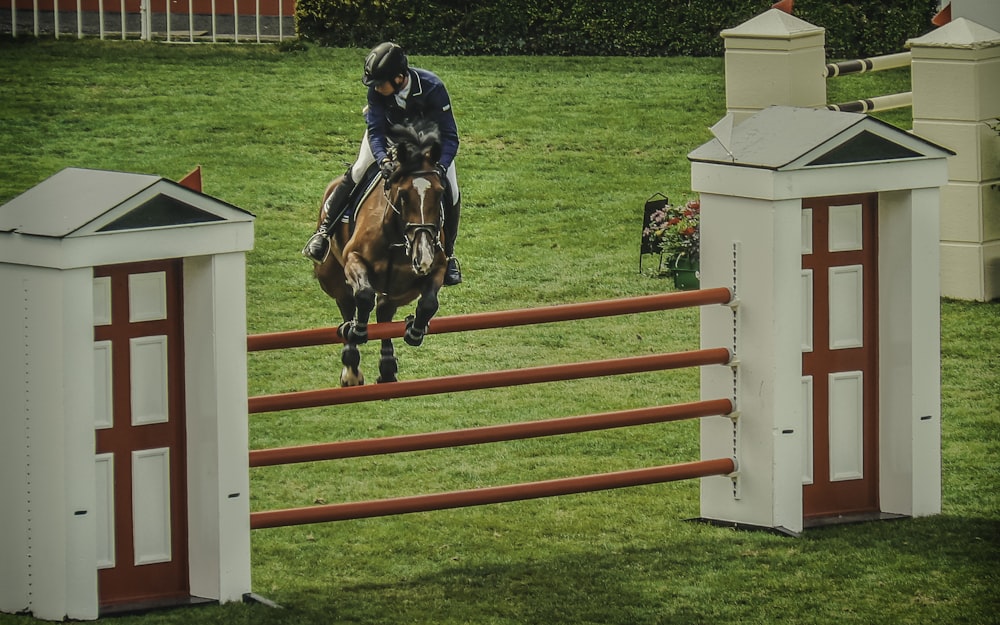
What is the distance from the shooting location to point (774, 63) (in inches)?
494

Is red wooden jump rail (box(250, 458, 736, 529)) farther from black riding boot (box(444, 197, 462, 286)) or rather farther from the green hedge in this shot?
the green hedge

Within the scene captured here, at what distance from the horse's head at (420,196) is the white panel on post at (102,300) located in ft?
5.80

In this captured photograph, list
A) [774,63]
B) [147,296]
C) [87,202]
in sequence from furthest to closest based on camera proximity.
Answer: [774,63] → [147,296] → [87,202]

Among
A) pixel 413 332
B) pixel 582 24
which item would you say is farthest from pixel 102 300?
pixel 582 24

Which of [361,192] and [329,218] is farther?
[329,218]

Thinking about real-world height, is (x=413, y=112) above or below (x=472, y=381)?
above

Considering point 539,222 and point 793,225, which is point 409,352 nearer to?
point 539,222

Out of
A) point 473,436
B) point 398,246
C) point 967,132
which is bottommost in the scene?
point 473,436

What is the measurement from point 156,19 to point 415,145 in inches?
289

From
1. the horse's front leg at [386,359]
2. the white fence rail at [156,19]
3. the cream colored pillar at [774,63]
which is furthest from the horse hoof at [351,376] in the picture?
the white fence rail at [156,19]

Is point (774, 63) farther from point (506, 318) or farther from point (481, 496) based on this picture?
point (481, 496)

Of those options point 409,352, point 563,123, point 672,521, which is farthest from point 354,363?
point 563,123

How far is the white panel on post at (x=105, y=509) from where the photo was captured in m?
6.76

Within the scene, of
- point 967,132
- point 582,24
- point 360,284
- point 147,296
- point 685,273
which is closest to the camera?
point 147,296
